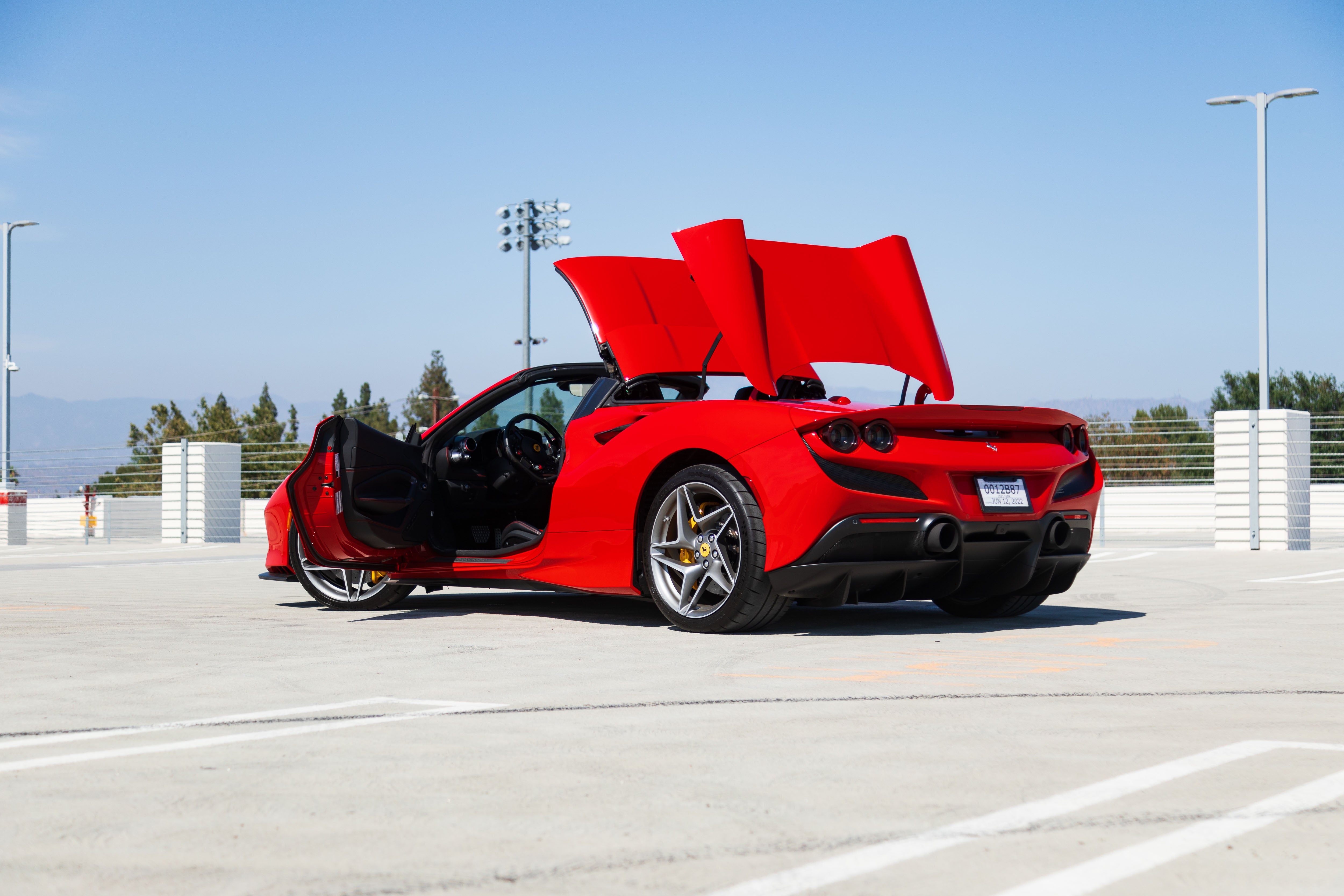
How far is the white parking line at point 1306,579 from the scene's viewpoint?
391 inches

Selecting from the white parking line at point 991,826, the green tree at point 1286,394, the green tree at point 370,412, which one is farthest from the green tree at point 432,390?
the white parking line at point 991,826

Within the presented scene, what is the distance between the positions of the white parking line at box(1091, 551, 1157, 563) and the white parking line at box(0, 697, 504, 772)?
964 cm

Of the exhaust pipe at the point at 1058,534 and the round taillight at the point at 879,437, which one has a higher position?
the round taillight at the point at 879,437

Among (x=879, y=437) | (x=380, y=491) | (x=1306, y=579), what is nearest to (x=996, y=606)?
(x=879, y=437)

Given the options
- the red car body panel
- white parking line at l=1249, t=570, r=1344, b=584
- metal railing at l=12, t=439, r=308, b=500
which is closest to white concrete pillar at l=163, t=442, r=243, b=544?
metal railing at l=12, t=439, r=308, b=500

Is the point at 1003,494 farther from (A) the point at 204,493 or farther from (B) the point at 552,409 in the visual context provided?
(A) the point at 204,493

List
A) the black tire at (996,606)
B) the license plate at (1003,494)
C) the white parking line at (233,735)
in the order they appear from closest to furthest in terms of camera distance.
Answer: the white parking line at (233,735)
the license plate at (1003,494)
the black tire at (996,606)

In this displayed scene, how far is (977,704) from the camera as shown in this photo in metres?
4.29

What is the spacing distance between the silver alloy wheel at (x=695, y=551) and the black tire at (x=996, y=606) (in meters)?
1.54

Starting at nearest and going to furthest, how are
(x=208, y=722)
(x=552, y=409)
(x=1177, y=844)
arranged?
(x=1177, y=844), (x=208, y=722), (x=552, y=409)

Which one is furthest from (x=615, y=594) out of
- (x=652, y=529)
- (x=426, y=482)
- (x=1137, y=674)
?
(x=1137, y=674)

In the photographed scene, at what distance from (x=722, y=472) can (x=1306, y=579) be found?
19.7 ft

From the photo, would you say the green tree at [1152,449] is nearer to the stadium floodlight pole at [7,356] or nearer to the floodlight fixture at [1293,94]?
the floodlight fixture at [1293,94]

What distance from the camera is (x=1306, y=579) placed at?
10.3 m
